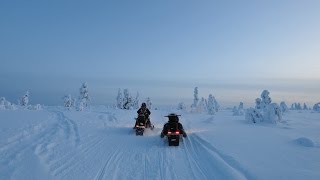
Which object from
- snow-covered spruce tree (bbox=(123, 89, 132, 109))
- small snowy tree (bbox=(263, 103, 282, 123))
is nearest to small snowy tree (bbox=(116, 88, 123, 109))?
snow-covered spruce tree (bbox=(123, 89, 132, 109))

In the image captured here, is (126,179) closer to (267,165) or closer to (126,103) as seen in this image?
(267,165)

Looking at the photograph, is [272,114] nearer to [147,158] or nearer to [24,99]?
[147,158]

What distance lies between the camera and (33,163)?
33.9 feet

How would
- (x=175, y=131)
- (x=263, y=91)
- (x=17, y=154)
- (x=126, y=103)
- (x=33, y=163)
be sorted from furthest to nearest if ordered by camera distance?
(x=126, y=103), (x=263, y=91), (x=175, y=131), (x=17, y=154), (x=33, y=163)

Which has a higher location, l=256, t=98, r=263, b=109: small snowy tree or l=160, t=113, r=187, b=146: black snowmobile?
l=256, t=98, r=263, b=109: small snowy tree

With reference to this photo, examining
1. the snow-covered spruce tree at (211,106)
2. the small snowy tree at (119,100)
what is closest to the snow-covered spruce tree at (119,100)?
the small snowy tree at (119,100)

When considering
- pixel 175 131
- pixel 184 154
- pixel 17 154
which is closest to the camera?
pixel 17 154

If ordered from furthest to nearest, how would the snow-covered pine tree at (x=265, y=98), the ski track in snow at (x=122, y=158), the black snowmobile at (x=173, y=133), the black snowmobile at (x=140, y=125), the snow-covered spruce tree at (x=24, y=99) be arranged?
1. the snow-covered spruce tree at (x=24, y=99)
2. the snow-covered pine tree at (x=265, y=98)
3. the black snowmobile at (x=140, y=125)
4. the black snowmobile at (x=173, y=133)
5. the ski track in snow at (x=122, y=158)

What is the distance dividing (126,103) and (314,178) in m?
84.2

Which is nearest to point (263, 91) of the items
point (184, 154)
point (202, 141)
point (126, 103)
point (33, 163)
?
point (202, 141)

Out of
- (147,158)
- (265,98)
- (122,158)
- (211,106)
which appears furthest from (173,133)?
(211,106)

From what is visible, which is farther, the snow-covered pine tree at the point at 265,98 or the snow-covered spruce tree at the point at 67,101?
the snow-covered spruce tree at the point at 67,101

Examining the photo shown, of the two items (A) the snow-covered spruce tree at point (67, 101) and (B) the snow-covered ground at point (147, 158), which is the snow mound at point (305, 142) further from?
(A) the snow-covered spruce tree at point (67, 101)

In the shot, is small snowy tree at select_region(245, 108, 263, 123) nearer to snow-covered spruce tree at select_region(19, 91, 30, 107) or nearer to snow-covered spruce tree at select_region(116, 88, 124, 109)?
snow-covered spruce tree at select_region(116, 88, 124, 109)
